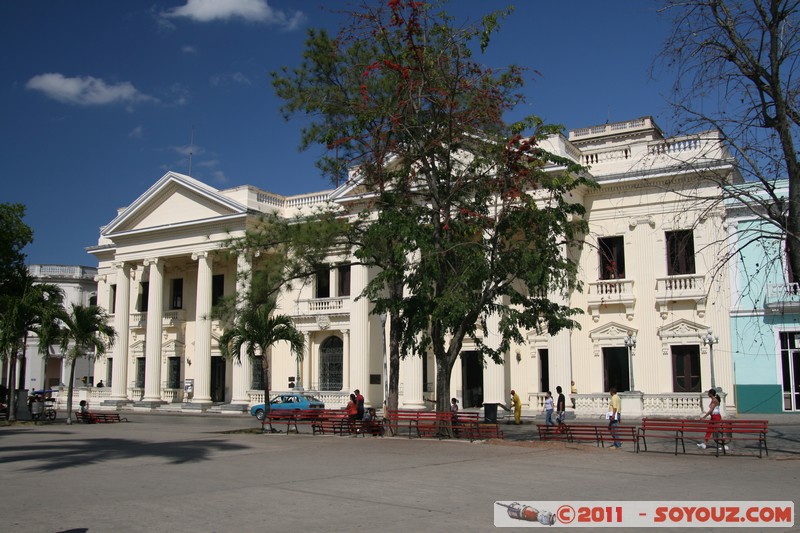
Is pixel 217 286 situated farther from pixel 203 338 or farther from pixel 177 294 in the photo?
pixel 203 338

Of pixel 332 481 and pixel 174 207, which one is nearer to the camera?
pixel 332 481

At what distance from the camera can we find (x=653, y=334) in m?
30.0

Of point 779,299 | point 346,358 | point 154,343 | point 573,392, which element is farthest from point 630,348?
point 154,343

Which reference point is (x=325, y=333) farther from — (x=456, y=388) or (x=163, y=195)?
(x=163, y=195)

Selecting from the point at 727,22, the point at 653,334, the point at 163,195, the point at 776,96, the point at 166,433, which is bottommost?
the point at 166,433

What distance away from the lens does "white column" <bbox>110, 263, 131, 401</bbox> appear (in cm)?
4231

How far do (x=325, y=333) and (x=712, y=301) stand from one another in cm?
1876

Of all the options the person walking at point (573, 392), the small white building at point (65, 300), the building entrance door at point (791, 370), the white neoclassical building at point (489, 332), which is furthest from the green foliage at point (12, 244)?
the building entrance door at point (791, 370)

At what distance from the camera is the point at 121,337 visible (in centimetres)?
4222

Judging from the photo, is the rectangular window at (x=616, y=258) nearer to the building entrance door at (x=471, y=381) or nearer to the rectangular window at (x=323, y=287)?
the building entrance door at (x=471, y=381)

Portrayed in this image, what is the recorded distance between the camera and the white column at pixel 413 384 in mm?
32625

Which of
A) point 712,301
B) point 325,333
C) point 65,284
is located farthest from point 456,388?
point 65,284

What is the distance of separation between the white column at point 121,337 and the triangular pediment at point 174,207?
2.62 m

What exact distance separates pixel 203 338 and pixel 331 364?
6826mm
